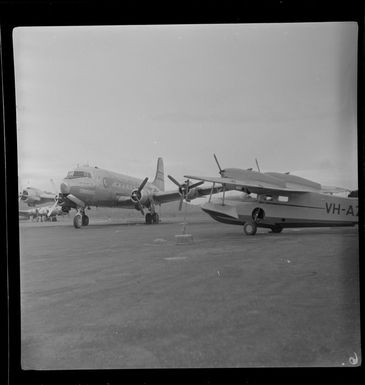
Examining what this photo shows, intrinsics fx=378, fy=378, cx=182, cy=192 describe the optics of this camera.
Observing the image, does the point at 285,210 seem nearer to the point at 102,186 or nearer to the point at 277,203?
the point at 277,203

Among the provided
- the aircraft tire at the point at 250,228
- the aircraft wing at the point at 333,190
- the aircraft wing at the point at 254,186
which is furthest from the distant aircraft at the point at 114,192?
the aircraft wing at the point at 333,190

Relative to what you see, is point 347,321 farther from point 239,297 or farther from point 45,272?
point 45,272

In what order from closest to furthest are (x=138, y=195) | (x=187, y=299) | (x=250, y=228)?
(x=187, y=299), (x=138, y=195), (x=250, y=228)

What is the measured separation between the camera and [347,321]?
6.91 ft

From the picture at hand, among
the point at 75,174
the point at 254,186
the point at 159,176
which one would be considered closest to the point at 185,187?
the point at 159,176

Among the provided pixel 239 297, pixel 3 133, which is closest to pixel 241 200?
pixel 239 297

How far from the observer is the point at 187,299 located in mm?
2131

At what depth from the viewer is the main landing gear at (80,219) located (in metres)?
2.34

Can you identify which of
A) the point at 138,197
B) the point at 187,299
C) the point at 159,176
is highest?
the point at 159,176

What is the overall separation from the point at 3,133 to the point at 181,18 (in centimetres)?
116

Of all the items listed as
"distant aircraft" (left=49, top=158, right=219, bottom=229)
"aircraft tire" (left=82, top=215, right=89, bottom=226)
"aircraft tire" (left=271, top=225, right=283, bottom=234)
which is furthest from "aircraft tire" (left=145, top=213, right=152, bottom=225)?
"aircraft tire" (left=271, top=225, right=283, bottom=234)

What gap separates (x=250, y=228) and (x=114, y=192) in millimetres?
880

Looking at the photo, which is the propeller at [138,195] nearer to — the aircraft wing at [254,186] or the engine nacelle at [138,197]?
the engine nacelle at [138,197]

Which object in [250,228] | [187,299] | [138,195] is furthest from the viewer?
[250,228]
